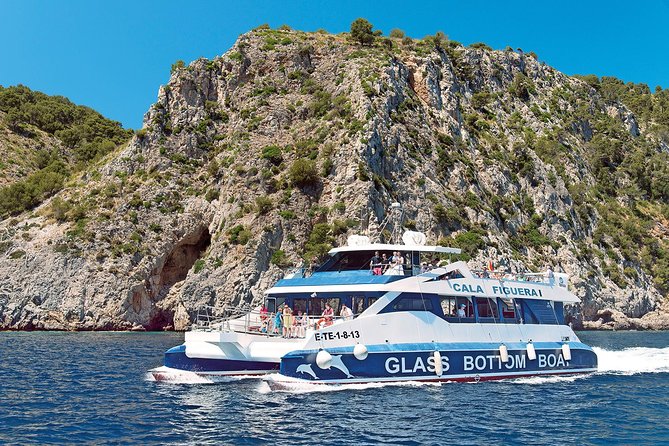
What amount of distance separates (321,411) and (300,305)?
762cm

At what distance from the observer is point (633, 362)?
32.1 m

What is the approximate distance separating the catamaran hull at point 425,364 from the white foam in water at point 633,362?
4303 millimetres

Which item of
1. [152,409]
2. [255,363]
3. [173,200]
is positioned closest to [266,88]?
[173,200]

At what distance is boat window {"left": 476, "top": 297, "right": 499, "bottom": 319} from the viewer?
24922mm

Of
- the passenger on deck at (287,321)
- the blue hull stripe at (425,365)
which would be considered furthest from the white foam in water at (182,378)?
the blue hull stripe at (425,365)

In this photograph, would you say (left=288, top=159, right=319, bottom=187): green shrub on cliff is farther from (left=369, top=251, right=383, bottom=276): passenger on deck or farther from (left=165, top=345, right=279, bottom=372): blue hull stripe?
(left=165, top=345, right=279, bottom=372): blue hull stripe

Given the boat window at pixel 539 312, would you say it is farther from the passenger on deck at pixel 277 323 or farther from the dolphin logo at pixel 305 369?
the dolphin logo at pixel 305 369

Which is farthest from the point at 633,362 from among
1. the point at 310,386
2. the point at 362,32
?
the point at 362,32

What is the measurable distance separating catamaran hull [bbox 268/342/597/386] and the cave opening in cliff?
4389 centimetres

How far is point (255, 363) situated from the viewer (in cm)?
2322

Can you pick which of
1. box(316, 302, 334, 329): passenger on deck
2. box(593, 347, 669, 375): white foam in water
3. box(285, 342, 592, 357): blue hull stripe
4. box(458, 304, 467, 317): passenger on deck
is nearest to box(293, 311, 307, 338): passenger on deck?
box(316, 302, 334, 329): passenger on deck

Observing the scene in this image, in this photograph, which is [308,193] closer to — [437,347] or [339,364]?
[437,347]

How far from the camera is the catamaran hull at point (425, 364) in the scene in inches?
790

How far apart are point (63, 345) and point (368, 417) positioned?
28.2m
